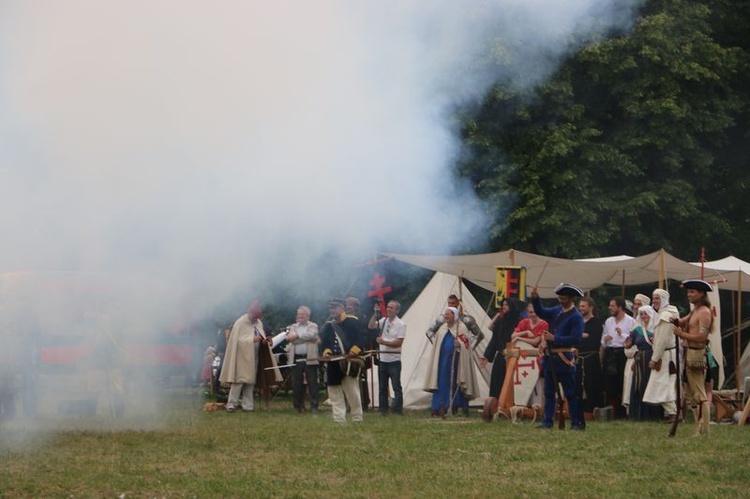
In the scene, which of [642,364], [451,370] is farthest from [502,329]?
[642,364]

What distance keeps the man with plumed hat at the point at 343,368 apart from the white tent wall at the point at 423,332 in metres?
5.68

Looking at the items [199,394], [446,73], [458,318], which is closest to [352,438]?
[446,73]

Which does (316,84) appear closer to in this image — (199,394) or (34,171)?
(34,171)

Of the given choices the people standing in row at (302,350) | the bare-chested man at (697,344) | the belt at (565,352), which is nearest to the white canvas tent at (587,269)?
the people standing in row at (302,350)

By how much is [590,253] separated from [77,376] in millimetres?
14892

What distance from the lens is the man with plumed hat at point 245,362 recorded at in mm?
24594

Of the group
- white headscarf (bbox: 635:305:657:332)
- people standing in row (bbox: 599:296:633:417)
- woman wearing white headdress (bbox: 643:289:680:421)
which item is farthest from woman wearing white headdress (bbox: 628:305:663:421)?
woman wearing white headdress (bbox: 643:289:680:421)

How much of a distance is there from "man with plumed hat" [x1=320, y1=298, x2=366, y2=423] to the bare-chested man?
18.1 ft

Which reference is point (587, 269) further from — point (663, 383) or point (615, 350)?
point (663, 383)

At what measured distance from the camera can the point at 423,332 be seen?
92.4ft

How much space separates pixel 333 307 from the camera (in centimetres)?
2231

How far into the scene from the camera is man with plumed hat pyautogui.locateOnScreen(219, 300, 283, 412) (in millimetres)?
24594

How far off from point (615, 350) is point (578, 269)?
3.23m

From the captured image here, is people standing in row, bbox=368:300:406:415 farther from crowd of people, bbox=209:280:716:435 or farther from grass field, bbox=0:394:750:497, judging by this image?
grass field, bbox=0:394:750:497
